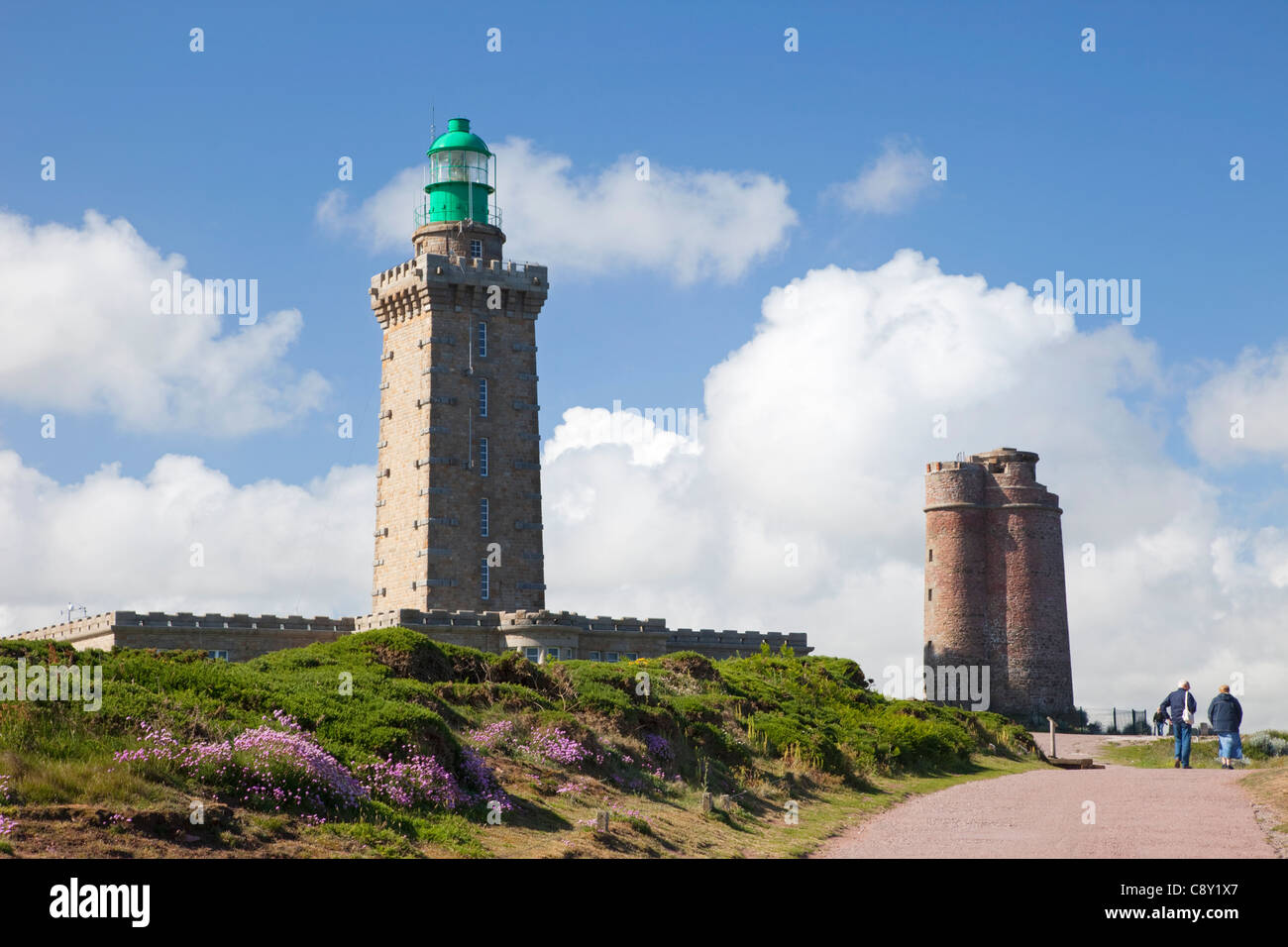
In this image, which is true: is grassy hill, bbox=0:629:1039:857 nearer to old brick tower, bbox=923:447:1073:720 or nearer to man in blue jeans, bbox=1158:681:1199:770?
man in blue jeans, bbox=1158:681:1199:770

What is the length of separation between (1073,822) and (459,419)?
37389 millimetres

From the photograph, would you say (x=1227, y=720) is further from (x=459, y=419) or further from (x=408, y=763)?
(x=459, y=419)

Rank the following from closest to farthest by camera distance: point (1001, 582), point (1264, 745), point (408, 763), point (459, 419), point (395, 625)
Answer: point (408, 763) → point (1264, 745) → point (395, 625) → point (459, 419) → point (1001, 582)

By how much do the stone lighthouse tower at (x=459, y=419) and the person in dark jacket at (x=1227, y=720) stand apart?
98.3ft

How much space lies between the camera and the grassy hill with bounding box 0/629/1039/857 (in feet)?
46.5

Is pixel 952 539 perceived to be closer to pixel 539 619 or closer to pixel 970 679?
pixel 970 679

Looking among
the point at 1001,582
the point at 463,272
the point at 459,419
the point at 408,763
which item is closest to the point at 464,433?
the point at 459,419

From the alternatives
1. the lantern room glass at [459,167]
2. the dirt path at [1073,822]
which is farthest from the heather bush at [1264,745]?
the lantern room glass at [459,167]

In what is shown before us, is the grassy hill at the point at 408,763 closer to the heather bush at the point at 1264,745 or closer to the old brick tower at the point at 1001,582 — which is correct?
the heather bush at the point at 1264,745

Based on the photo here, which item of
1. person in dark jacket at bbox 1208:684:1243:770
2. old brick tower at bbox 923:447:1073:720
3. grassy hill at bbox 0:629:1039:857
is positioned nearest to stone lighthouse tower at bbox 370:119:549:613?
old brick tower at bbox 923:447:1073:720

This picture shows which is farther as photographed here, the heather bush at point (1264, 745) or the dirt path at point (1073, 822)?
the heather bush at point (1264, 745)

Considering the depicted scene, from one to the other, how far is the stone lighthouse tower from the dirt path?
28378 mm

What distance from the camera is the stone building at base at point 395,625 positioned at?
45.6 metres

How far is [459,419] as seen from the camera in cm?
5416
